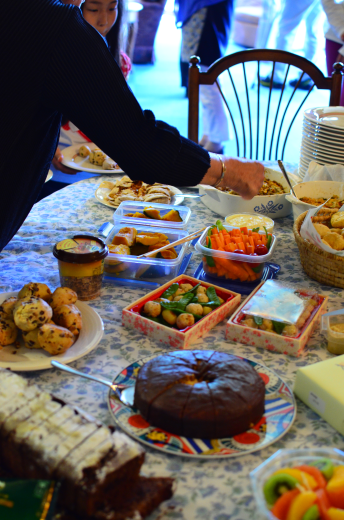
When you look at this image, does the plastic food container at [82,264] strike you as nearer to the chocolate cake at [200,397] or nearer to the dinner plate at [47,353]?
the dinner plate at [47,353]

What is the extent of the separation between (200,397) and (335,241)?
721 millimetres

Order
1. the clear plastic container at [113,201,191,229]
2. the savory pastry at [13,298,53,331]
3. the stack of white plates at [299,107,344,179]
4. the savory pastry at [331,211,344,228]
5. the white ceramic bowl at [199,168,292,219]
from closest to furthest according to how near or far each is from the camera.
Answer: the savory pastry at [13,298,53,331]
the savory pastry at [331,211,344,228]
the clear plastic container at [113,201,191,229]
the white ceramic bowl at [199,168,292,219]
the stack of white plates at [299,107,344,179]

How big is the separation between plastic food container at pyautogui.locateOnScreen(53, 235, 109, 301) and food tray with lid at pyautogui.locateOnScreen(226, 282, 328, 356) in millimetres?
372

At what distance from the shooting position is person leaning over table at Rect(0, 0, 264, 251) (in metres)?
1.01

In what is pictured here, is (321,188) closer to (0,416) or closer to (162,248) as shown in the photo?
(162,248)

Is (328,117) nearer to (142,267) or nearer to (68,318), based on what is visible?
(142,267)

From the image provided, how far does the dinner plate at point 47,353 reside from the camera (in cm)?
90

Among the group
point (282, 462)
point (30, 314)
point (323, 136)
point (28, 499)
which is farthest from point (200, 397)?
point (323, 136)

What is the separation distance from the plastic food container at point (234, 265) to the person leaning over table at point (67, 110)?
225 millimetres

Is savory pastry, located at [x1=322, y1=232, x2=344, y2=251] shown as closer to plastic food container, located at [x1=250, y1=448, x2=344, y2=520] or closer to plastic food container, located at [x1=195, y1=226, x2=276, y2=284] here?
plastic food container, located at [x1=195, y1=226, x2=276, y2=284]

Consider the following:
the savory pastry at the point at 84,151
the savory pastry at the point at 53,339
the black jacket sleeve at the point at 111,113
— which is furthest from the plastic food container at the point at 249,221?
the savory pastry at the point at 84,151

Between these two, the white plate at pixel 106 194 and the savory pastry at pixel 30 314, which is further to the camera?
the white plate at pixel 106 194

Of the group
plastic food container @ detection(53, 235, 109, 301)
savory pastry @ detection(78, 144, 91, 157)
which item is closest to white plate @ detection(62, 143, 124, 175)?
savory pastry @ detection(78, 144, 91, 157)

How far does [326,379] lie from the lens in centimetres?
83
